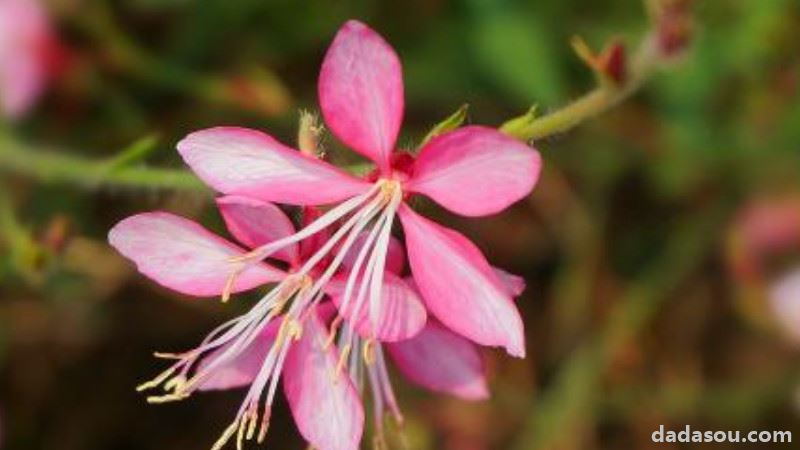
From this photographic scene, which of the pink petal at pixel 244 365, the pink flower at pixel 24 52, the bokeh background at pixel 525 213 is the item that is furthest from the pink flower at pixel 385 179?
the pink flower at pixel 24 52

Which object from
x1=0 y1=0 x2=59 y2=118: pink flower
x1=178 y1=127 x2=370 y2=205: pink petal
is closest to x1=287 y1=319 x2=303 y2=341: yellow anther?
x1=178 y1=127 x2=370 y2=205: pink petal

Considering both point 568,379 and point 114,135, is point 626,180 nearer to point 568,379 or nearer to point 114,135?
point 568,379

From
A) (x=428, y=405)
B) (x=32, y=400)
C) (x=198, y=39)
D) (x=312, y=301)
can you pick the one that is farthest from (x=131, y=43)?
(x=312, y=301)

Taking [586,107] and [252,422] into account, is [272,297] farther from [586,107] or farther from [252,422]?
[586,107]

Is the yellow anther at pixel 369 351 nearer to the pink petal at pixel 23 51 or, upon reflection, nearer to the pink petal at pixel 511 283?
the pink petal at pixel 511 283

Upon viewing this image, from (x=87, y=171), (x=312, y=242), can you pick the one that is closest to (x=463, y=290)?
(x=312, y=242)

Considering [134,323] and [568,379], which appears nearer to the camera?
[568,379]
